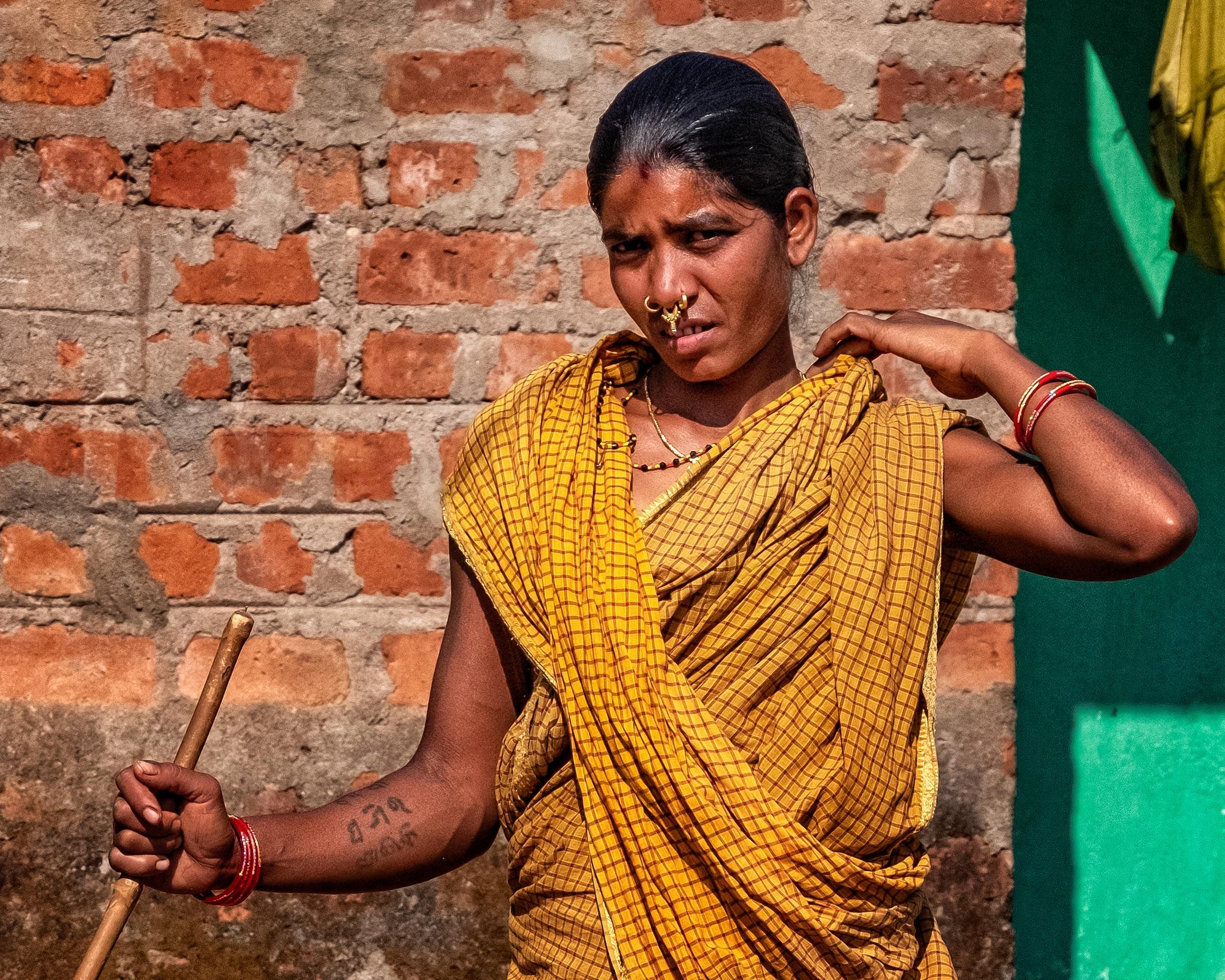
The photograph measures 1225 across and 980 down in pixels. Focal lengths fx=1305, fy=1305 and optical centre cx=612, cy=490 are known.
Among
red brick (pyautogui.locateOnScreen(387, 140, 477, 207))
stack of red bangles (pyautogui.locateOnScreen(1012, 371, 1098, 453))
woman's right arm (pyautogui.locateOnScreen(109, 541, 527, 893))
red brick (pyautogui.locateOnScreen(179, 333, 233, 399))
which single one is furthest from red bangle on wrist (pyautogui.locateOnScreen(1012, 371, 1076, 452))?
red brick (pyautogui.locateOnScreen(179, 333, 233, 399))

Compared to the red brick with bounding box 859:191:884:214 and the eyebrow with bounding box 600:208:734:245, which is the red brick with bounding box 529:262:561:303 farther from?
the eyebrow with bounding box 600:208:734:245

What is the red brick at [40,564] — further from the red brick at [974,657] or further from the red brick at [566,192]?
the red brick at [974,657]

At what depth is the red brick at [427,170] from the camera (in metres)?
2.61

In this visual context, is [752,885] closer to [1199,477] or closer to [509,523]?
[509,523]

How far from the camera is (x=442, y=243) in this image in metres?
2.63

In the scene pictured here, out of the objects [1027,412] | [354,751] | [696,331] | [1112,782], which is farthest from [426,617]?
[1112,782]

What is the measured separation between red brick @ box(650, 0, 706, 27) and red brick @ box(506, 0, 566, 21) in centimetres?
19

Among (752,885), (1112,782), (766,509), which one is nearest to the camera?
(752,885)

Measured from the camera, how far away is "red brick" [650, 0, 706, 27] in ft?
8.55

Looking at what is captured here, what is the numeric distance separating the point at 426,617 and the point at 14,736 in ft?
2.86

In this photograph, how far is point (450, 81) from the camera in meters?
2.60

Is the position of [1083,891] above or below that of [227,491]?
below

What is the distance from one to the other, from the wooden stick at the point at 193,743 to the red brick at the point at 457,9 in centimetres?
147

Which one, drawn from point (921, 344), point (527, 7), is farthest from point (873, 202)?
point (921, 344)
